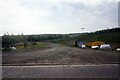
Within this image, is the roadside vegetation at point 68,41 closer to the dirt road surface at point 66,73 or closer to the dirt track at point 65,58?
the dirt track at point 65,58

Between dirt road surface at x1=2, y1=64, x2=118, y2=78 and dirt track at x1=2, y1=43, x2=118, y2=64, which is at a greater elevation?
dirt track at x1=2, y1=43, x2=118, y2=64

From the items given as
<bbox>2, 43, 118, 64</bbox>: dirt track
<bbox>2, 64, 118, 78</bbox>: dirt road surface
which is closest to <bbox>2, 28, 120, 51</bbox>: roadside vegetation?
<bbox>2, 43, 118, 64</bbox>: dirt track

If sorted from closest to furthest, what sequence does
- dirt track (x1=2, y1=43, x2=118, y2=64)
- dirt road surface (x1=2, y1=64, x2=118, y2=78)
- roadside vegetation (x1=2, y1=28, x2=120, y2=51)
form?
dirt road surface (x1=2, y1=64, x2=118, y2=78), dirt track (x1=2, y1=43, x2=118, y2=64), roadside vegetation (x1=2, y1=28, x2=120, y2=51)

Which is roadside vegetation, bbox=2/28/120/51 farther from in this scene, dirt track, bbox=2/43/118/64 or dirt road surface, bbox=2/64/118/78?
dirt road surface, bbox=2/64/118/78

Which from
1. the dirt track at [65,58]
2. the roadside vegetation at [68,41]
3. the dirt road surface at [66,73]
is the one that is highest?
the roadside vegetation at [68,41]

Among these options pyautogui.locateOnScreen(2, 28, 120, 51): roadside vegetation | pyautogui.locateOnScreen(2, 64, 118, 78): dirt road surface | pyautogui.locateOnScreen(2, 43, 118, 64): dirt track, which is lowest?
pyautogui.locateOnScreen(2, 64, 118, 78): dirt road surface

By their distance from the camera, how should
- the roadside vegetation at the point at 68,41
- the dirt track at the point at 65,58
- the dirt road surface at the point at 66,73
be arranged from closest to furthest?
the dirt road surface at the point at 66,73 < the dirt track at the point at 65,58 < the roadside vegetation at the point at 68,41

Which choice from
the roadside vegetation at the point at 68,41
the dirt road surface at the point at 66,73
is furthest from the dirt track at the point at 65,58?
the roadside vegetation at the point at 68,41

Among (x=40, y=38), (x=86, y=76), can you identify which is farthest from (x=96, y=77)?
(x=40, y=38)

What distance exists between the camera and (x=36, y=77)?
11.6 metres

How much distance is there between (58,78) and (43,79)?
813mm

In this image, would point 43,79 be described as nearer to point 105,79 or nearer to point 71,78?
point 71,78

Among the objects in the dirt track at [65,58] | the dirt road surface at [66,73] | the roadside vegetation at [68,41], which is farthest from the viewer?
the roadside vegetation at [68,41]

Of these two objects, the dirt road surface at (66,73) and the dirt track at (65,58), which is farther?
the dirt track at (65,58)
